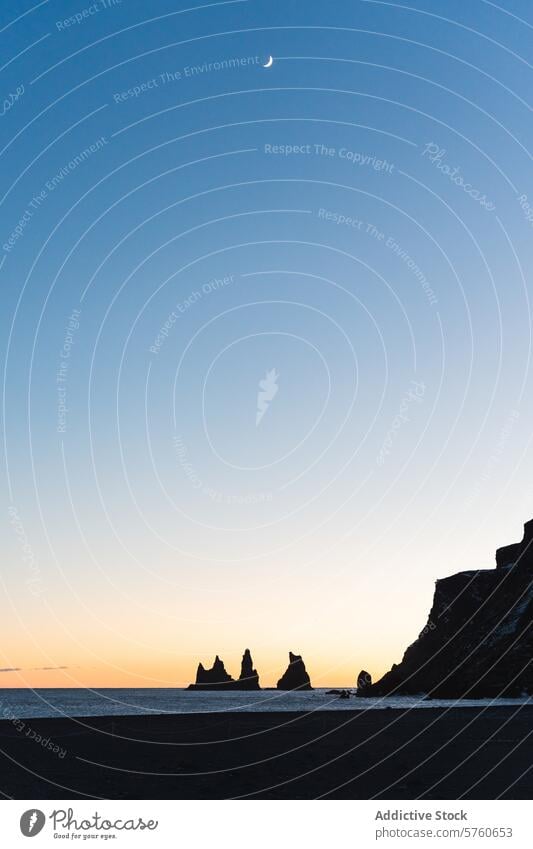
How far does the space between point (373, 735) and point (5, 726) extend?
2130 cm

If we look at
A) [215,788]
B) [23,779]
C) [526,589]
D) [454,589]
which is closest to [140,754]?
[23,779]

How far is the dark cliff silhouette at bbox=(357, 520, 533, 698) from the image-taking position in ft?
327

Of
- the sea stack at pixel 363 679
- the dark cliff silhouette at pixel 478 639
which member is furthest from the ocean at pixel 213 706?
the sea stack at pixel 363 679

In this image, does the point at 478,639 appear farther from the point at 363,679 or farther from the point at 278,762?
the point at 278,762

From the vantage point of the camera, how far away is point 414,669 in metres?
138

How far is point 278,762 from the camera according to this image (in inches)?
973

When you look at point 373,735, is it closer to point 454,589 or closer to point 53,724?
point 53,724
